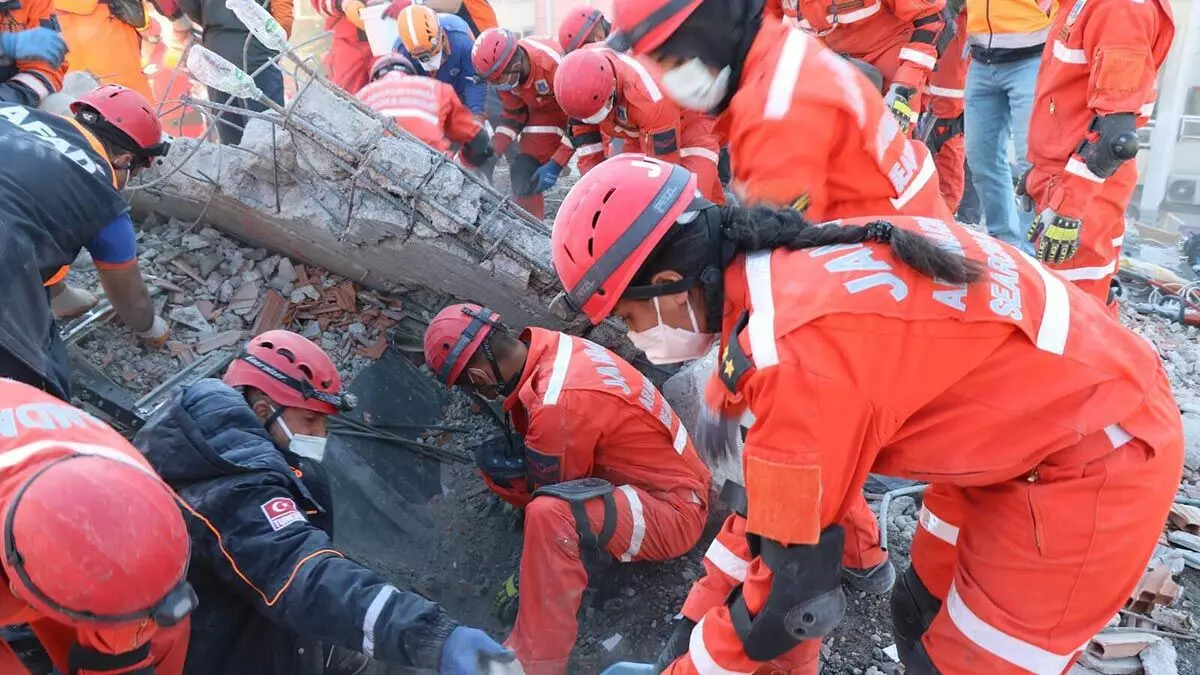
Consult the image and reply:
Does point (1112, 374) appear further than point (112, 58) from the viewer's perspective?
No

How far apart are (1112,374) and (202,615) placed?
2.37m

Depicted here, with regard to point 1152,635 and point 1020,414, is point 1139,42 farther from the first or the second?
point 1020,414

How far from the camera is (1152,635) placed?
2727 mm

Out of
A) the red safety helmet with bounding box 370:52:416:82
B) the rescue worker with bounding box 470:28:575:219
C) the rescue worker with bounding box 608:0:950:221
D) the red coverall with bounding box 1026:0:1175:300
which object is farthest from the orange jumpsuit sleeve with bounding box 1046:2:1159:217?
the red safety helmet with bounding box 370:52:416:82

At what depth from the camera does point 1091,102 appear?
3.53 m

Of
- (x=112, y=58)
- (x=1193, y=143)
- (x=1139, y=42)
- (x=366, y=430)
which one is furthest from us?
(x=1193, y=143)

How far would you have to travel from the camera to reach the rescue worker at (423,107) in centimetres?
524

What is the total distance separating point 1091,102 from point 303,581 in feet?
11.9

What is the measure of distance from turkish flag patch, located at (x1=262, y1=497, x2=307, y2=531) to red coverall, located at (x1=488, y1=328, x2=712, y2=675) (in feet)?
3.17

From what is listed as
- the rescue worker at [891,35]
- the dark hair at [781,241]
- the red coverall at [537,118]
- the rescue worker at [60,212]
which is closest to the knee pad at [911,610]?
the dark hair at [781,241]

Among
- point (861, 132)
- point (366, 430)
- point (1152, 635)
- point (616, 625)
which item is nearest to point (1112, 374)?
point (861, 132)

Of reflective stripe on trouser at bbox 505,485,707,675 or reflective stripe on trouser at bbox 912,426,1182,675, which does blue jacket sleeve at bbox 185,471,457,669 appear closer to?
reflective stripe on trouser at bbox 505,485,707,675

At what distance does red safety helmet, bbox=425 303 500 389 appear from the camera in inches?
138

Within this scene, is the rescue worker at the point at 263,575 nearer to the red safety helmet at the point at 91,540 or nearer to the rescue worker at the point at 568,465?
the red safety helmet at the point at 91,540
